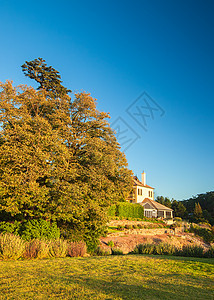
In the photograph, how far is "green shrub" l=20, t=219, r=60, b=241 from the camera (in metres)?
12.8

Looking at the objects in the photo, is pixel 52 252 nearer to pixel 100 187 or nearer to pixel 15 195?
pixel 15 195

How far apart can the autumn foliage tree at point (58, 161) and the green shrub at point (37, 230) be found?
0.53 metres

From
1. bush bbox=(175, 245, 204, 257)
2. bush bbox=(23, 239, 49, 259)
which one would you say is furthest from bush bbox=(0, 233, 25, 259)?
bush bbox=(175, 245, 204, 257)

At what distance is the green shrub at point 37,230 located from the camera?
1279cm

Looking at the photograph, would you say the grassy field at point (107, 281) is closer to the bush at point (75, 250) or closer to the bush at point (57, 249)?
the bush at point (57, 249)

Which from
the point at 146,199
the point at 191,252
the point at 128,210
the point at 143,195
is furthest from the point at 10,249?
the point at 146,199

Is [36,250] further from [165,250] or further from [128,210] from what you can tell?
[128,210]

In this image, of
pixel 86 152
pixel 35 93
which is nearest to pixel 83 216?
pixel 86 152

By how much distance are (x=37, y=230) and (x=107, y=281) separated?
8.71 meters

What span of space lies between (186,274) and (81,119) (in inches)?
574

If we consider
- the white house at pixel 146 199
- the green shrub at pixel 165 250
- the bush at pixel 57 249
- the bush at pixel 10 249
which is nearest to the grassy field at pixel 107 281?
the bush at pixel 10 249

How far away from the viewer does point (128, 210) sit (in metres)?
37.8

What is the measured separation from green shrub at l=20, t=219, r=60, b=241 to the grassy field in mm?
5848

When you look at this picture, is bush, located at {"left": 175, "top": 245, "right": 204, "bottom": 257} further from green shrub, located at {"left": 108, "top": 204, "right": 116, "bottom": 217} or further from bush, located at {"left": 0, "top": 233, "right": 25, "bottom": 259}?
green shrub, located at {"left": 108, "top": 204, "right": 116, "bottom": 217}
